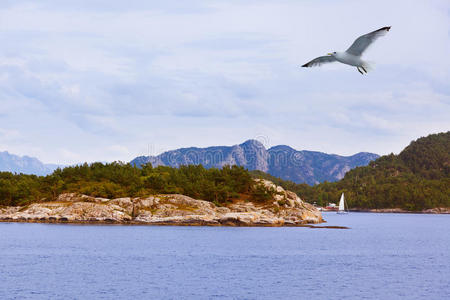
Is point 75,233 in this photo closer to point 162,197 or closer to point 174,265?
point 162,197

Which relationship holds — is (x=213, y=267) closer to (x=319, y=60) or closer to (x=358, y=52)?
(x=319, y=60)

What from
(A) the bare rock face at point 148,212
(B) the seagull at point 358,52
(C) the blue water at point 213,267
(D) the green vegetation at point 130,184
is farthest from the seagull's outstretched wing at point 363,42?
(D) the green vegetation at point 130,184

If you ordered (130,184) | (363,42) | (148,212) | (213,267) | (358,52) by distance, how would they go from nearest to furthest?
1. (363,42)
2. (358,52)
3. (213,267)
4. (148,212)
5. (130,184)

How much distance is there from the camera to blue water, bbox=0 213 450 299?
156 ft

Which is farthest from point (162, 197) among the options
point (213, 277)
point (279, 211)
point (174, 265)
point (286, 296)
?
point (286, 296)

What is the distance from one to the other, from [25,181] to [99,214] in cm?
3238

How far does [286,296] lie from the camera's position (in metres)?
46.1

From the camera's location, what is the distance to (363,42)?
93.9ft

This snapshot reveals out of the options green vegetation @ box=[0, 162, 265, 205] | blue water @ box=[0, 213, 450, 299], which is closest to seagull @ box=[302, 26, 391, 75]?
blue water @ box=[0, 213, 450, 299]

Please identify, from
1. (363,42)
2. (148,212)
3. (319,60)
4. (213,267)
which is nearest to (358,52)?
(363,42)

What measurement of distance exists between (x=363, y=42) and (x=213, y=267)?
40.7 m

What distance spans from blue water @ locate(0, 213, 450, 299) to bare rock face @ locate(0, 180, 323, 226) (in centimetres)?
1470

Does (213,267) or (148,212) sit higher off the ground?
(148,212)

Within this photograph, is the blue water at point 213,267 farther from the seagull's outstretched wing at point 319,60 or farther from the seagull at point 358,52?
the seagull at point 358,52
